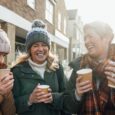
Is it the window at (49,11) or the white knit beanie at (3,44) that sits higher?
the window at (49,11)

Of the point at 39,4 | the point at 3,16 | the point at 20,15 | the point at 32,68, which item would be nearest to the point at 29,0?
the point at 20,15

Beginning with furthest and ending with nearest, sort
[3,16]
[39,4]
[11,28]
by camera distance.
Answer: [39,4], [11,28], [3,16]

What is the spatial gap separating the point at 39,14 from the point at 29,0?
321cm

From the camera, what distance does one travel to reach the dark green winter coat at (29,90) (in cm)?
387

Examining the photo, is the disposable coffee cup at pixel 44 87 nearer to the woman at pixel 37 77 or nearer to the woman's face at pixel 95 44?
the woman at pixel 37 77

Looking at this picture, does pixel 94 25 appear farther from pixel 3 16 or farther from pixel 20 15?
pixel 20 15

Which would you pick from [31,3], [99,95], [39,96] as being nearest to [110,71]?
[99,95]

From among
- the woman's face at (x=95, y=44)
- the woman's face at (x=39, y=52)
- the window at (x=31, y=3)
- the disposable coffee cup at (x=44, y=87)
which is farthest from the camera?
the window at (x=31, y=3)

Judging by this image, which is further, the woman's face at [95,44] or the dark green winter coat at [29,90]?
the dark green winter coat at [29,90]

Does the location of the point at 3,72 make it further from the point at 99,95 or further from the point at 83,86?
the point at 99,95

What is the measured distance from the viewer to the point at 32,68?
4.08 meters

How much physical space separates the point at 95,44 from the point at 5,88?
38.6 inches

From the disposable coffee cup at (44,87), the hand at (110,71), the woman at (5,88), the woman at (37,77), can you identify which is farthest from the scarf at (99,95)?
the woman at (5,88)

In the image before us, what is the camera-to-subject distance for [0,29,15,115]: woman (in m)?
3.22
